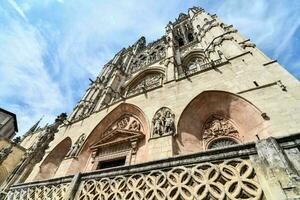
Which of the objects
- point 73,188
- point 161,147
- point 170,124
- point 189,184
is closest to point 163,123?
point 170,124

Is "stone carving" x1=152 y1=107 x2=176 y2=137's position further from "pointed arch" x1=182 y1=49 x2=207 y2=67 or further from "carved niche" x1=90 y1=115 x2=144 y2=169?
"pointed arch" x1=182 y1=49 x2=207 y2=67

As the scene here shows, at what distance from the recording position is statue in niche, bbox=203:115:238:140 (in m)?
6.91

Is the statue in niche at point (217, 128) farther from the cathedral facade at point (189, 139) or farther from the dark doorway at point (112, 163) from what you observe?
the dark doorway at point (112, 163)

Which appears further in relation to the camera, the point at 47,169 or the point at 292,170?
the point at 47,169

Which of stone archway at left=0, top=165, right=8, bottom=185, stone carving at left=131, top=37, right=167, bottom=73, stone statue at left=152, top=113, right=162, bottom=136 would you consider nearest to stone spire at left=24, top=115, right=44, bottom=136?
stone archway at left=0, top=165, right=8, bottom=185

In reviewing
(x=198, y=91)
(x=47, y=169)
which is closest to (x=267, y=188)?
(x=198, y=91)

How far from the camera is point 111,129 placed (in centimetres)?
1022

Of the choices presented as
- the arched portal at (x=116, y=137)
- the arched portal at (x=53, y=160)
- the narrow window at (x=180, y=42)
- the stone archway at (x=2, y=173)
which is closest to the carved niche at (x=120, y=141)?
the arched portal at (x=116, y=137)

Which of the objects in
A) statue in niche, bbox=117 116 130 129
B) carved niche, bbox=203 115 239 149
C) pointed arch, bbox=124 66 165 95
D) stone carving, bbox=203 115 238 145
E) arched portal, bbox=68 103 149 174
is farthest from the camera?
pointed arch, bbox=124 66 165 95

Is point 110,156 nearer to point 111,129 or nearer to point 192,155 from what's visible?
point 111,129

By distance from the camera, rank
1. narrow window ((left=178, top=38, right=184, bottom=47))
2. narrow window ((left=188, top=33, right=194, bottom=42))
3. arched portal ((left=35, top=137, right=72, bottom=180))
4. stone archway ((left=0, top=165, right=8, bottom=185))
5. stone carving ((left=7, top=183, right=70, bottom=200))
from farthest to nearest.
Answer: narrow window ((left=188, top=33, right=194, bottom=42)), narrow window ((left=178, top=38, right=184, bottom=47)), stone archway ((left=0, top=165, right=8, bottom=185)), arched portal ((left=35, top=137, right=72, bottom=180)), stone carving ((left=7, top=183, right=70, bottom=200))

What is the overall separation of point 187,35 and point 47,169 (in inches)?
760

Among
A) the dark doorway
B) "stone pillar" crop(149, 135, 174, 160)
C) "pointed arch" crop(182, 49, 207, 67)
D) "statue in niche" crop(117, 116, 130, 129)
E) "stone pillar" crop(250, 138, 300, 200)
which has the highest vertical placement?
"pointed arch" crop(182, 49, 207, 67)

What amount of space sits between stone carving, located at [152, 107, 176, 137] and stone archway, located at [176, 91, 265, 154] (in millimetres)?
344
